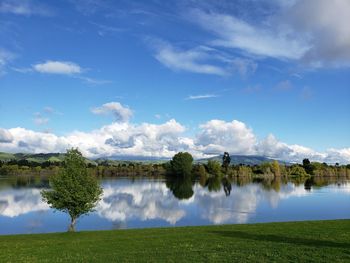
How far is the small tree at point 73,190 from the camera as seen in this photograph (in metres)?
40.7

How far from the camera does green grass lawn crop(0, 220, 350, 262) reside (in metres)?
19.7

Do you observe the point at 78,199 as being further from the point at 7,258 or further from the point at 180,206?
the point at 180,206

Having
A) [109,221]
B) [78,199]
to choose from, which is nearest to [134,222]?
[109,221]

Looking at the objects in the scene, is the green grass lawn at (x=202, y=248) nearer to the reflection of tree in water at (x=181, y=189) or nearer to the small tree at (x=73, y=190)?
the small tree at (x=73, y=190)

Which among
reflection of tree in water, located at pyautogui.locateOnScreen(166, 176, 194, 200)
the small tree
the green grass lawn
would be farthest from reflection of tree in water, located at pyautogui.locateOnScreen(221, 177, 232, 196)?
the green grass lawn

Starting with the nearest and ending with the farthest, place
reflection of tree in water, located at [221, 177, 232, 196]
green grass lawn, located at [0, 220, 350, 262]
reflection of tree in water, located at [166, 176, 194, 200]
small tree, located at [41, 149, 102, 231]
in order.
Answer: green grass lawn, located at [0, 220, 350, 262] → small tree, located at [41, 149, 102, 231] → reflection of tree in water, located at [166, 176, 194, 200] → reflection of tree in water, located at [221, 177, 232, 196]

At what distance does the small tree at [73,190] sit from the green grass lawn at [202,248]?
11269 millimetres

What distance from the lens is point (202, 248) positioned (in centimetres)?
2286

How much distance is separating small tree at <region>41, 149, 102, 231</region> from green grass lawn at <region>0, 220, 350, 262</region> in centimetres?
1127

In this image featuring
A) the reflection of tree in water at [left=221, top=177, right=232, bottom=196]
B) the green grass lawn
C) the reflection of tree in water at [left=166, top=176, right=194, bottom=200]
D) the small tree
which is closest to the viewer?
the green grass lawn

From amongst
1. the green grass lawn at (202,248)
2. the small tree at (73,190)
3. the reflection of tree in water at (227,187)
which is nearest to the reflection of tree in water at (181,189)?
the reflection of tree in water at (227,187)

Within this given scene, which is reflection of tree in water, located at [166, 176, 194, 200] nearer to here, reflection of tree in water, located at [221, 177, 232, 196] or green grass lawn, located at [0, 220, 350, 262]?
reflection of tree in water, located at [221, 177, 232, 196]

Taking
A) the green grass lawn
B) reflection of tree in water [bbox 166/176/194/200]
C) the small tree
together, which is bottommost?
reflection of tree in water [bbox 166/176/194/200]

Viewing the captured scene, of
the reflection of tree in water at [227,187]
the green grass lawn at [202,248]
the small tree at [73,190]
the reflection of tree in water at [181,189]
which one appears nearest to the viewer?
the green grass lawn at [202,248]
